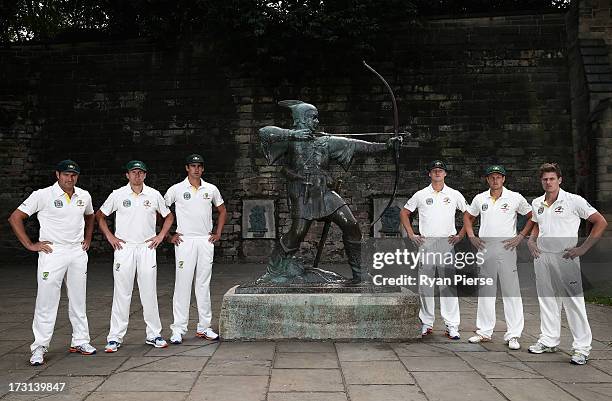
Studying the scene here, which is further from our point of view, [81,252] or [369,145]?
[369,145]

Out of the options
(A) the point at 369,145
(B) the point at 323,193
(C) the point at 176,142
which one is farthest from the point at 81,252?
(C) the point at 176,142

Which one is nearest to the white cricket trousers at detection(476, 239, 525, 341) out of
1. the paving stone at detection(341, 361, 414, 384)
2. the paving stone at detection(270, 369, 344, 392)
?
the paving stone at detection(341, 361, 414, 384)

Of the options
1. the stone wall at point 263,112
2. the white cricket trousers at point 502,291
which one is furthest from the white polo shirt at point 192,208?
the stone wall at point 263,112

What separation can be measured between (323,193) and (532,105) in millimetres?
10070

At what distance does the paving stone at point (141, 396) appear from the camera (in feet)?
11.3

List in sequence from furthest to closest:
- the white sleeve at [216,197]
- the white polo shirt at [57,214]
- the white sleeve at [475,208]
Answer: the white sleeve at [216,197], the white sleeve at [475,208], the white polo shirt at [57,214]

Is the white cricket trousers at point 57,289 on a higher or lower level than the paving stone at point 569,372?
higher

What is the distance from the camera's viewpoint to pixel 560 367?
13.8 ft

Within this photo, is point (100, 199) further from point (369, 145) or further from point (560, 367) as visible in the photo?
point (560, 367)

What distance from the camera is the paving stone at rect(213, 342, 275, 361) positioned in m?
4.46

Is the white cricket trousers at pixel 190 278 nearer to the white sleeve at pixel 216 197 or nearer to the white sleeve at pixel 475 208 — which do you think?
the white sleeve at pixel 216 197

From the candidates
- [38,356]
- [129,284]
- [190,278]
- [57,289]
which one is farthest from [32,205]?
[190,278]

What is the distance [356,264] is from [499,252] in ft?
4.71

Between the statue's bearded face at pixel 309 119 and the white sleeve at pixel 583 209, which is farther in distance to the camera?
the statue's bearded face at pixel 309 119
